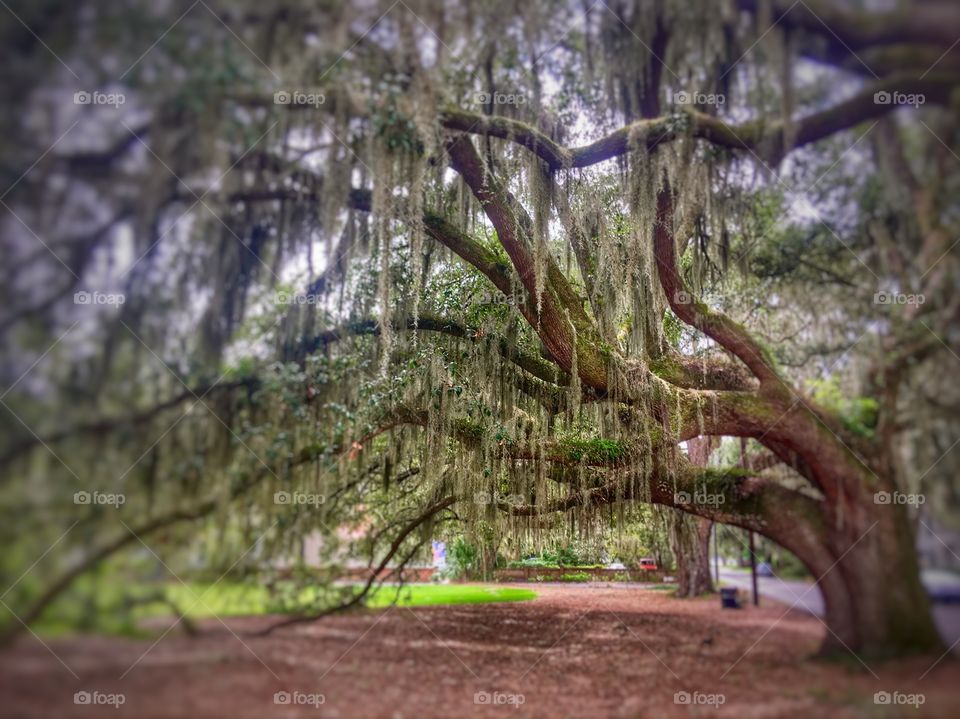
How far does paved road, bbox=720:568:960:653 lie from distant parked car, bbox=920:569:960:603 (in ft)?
0.16

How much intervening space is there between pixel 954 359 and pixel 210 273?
18.1 ft

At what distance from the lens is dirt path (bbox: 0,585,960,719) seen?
374 cm

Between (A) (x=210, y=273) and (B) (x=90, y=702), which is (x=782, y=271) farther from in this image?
(B) (x=90, y=702)

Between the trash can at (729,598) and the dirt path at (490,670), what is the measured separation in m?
0.12

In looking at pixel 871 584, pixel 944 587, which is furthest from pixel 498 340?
pixel 944 587

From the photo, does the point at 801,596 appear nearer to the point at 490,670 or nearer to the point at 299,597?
the point at 490,670

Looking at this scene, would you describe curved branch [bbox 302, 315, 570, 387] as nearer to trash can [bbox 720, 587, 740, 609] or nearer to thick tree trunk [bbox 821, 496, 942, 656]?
trash can [bbox 720, 587, 740, 609]

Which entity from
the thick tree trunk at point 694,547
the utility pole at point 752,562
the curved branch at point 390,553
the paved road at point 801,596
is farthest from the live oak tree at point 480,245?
the curved branch at point 390,553

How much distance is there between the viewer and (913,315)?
4.30 meters

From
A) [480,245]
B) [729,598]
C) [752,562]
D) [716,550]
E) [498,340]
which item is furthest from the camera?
[716,550]

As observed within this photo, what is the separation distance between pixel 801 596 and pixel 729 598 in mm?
1183

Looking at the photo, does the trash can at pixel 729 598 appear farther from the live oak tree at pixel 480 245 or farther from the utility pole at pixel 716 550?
the live oak tree at pixel 480 245

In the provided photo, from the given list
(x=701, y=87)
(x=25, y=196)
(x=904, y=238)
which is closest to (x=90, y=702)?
(x=25, y=196)

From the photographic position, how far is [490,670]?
570 centimetres
